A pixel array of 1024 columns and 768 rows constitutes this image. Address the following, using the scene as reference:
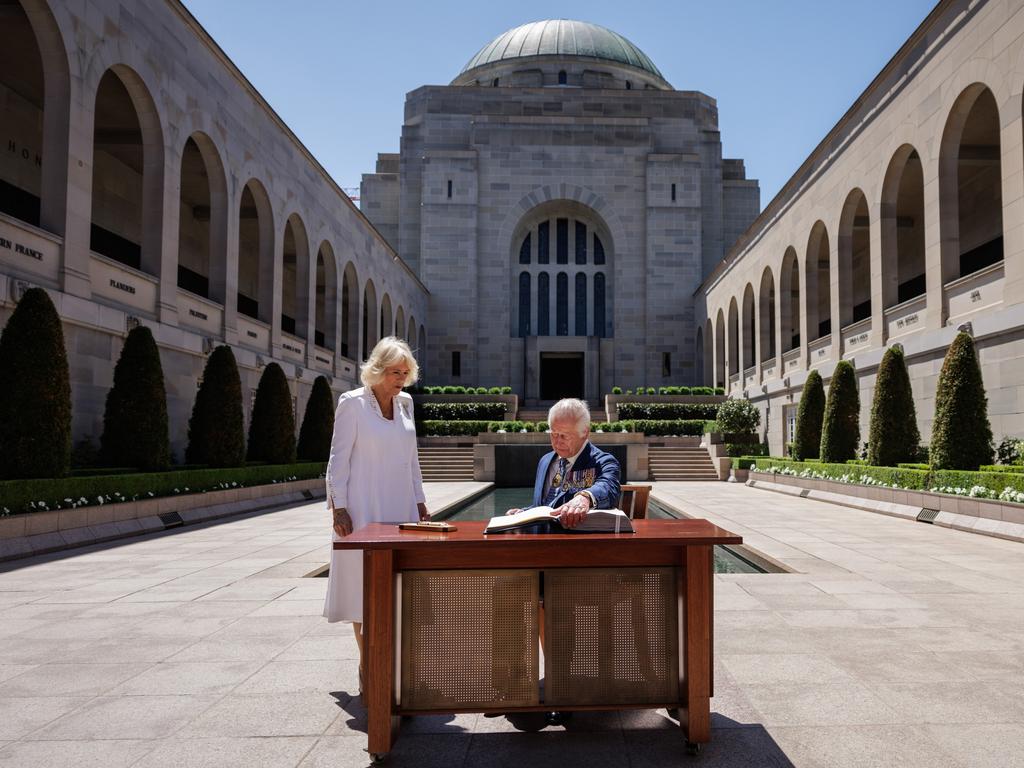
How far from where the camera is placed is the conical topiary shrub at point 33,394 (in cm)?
1024

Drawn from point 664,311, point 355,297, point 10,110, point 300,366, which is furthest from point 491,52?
point 10,110

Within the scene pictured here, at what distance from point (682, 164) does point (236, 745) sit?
4522 centimetres

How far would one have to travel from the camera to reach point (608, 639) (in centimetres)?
371

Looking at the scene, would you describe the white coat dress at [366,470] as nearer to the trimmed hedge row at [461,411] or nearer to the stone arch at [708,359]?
the trimmed hedge row at [461,411]

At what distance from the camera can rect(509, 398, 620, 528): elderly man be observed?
13.5ft

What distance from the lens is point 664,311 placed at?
4431cm

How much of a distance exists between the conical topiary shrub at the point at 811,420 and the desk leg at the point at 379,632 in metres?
21.0

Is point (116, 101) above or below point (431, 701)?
above

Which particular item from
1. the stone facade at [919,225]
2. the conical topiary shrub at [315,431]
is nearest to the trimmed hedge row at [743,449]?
the stone facade at [919,225]

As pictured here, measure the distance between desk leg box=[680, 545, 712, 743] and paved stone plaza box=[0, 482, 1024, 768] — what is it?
173mm

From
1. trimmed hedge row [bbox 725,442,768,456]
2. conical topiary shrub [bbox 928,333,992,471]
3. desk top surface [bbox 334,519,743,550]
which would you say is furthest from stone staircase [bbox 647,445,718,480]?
desk top surface [bbox 334,519,743,550]

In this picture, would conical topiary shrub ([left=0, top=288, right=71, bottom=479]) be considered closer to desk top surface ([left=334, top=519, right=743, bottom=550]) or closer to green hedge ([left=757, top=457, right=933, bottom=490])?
desk top surface ([left=334, top=519, right=743, bottom=550])

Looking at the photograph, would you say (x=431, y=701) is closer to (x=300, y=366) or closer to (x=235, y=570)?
(x=235, y=570)

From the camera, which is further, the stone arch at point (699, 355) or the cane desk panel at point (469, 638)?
the stone arch at point (699, 355)
